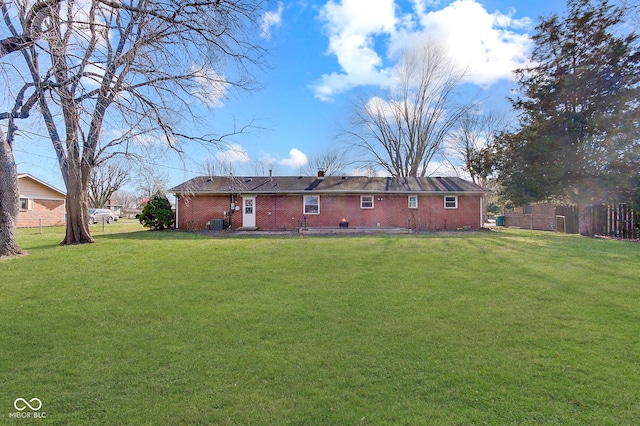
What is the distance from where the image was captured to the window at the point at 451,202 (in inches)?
789

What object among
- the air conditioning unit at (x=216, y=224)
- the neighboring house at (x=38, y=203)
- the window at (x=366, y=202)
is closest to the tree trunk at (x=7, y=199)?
the air conditioning unit at (x=216, y=224)

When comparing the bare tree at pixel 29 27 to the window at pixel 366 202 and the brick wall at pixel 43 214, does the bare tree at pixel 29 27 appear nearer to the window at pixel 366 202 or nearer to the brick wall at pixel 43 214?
the window at pixel 366 202

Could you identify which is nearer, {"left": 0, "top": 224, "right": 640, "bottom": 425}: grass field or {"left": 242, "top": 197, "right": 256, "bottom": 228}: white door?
{"left": 0, "top": 224, "right": 640, "bottom": 425}: grass field

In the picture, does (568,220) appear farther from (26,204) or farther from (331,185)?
(26,204)

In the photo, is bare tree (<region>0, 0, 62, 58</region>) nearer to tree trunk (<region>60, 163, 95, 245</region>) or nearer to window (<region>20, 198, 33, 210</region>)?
tree trunk (<region>60, 163, 95, 245</region>)

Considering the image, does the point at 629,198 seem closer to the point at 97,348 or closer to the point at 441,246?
the point at 441,246

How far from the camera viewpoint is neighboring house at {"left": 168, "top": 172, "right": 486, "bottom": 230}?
19703mm

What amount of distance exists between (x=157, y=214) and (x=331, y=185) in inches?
431

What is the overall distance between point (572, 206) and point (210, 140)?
20.4 m

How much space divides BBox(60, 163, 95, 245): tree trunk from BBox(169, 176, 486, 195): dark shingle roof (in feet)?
21.9
